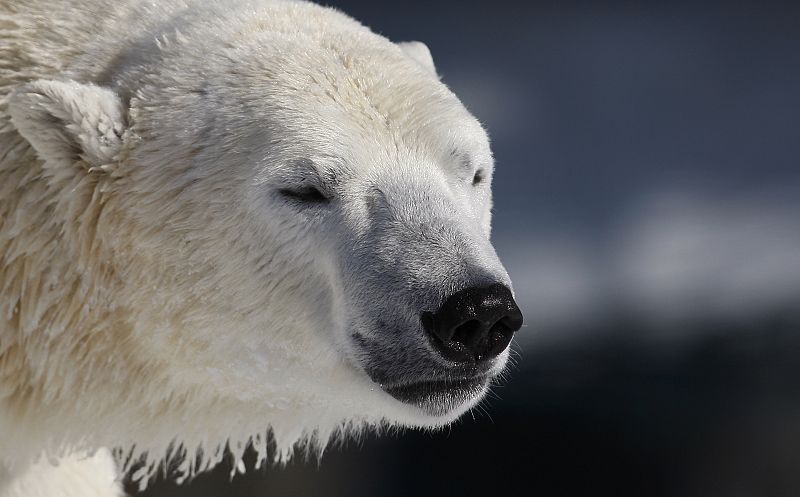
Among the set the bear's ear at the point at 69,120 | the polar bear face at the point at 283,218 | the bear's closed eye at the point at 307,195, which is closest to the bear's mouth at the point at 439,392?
the polar bear face at the point at 283,218

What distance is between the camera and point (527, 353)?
62.2ft

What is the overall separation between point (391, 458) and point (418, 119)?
12.7 metres

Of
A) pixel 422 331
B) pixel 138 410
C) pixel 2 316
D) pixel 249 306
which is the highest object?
pixel 422 331

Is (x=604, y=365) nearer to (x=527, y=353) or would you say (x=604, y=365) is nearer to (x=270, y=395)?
(x=527, y=353)

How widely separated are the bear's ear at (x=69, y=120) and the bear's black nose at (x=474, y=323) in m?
0.97

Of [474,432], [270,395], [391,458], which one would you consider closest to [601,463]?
[474,432]

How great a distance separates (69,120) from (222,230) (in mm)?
476

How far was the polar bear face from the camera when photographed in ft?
8.06

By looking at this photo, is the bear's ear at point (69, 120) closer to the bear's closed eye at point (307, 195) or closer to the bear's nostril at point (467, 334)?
the bear's closed eye at point (307, 195)

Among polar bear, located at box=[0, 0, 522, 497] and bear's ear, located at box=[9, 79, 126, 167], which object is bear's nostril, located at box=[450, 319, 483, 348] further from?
bear's ear, located at box=[9, 79, 126, 167]

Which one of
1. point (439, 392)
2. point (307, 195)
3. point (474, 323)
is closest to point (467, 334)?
point (474, 323)

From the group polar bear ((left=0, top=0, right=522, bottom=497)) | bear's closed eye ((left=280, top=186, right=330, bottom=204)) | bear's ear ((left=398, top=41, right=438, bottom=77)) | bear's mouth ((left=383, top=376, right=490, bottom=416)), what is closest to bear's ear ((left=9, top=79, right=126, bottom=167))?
polar bear ((left=0, top=0, right=522, bottom=497))

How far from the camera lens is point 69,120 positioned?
254cm

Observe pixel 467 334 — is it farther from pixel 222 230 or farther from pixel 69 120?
pixel 69 120
